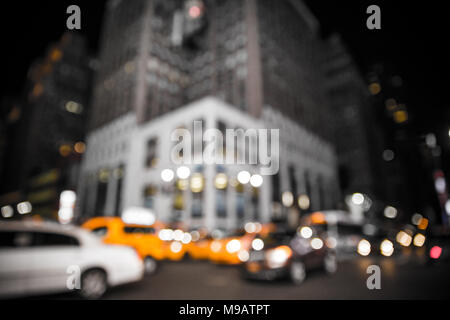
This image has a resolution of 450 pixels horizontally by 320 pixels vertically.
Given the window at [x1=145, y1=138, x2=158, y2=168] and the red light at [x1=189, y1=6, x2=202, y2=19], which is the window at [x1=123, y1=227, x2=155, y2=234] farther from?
the red light at [x1=189, y1=6, x2=202, y2=19]

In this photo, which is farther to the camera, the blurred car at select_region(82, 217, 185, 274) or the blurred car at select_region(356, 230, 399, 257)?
the blurred car at select_region(356, 230, 399, 257)

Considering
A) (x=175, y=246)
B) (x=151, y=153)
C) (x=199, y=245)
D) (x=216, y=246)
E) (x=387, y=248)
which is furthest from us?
(x=151, y=153)

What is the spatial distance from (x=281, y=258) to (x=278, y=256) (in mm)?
104

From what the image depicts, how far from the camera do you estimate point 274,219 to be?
40.6 metres

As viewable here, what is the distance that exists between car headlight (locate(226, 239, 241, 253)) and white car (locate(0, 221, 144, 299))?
5.53m

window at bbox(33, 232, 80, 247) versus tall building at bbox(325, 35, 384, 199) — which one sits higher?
tall building at bbox(325, 35, 384, 199)

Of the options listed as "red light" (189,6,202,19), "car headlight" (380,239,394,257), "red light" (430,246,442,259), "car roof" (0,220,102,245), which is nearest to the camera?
"car roof" (0,220,102,245)

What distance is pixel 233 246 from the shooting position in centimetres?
1097

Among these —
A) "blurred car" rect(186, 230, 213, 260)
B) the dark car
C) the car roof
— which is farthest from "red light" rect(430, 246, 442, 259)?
the car roof

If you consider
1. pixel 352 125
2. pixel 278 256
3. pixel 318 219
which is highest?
pixel 352 125

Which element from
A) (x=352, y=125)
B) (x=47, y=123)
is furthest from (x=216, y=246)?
(x=47, y=123)

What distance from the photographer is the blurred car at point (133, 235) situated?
8656mm

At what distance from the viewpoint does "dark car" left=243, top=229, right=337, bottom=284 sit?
7605mm

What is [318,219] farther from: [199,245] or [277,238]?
[277,238]
